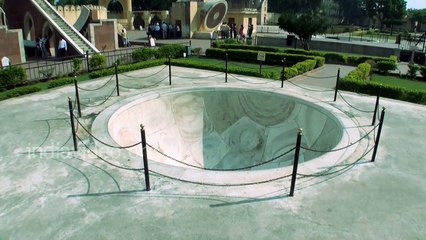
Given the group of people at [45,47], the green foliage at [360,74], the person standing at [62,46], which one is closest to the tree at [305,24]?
the green foliage at [360,74]

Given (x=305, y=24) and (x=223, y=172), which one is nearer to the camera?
(x=223, y=172)

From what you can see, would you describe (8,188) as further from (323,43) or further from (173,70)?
(323,43)

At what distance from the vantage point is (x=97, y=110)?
12312mm

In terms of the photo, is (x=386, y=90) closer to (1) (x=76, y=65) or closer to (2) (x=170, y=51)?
(2) (x=170, y=51)

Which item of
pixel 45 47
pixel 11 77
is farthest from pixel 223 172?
pixel 45 47

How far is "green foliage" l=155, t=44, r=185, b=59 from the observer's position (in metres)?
23.4

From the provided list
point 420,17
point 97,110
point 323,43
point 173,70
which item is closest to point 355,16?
point 420,17

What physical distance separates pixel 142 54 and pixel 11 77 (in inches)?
340

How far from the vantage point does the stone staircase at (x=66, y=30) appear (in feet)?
77.7

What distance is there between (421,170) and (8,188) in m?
9.56

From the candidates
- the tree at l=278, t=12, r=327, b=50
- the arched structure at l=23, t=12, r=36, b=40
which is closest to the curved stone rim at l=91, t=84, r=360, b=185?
the tree at l=278, t=12, r=327, b=50

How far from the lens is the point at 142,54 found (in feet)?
73.1

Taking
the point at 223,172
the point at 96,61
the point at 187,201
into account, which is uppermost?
the point at 96,61

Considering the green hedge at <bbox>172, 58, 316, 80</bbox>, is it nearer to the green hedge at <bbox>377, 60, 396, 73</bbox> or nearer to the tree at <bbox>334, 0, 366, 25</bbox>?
the green hedge at <bbox>377, 60, 396, 73</bbox>
